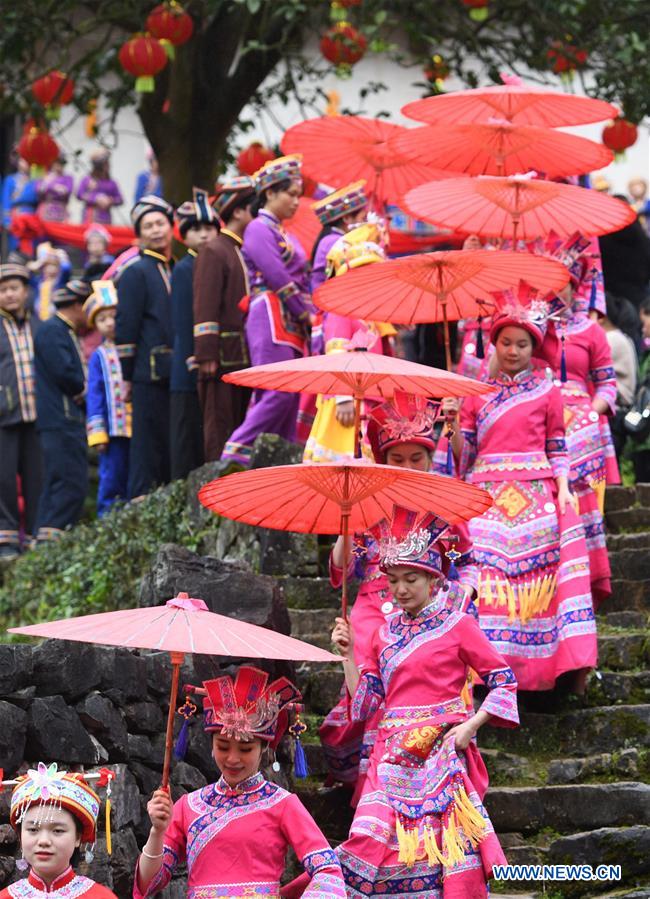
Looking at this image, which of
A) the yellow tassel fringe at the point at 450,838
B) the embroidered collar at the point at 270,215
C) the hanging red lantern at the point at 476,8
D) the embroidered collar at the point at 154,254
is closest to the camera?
the yellow tassel fringe at the point at 450,838

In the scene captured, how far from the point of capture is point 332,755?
6.91m

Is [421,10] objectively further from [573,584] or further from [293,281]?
[573,584]

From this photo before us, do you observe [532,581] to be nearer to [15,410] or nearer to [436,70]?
[436,70]

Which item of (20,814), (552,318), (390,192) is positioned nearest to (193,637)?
(20,814)

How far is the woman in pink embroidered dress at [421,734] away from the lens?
5.92 m

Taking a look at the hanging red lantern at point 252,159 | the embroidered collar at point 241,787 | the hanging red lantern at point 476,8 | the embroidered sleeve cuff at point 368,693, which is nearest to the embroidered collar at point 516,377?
the embroidered sleeve cuff at point 368,693

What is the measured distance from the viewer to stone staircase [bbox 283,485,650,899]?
22.3 feet

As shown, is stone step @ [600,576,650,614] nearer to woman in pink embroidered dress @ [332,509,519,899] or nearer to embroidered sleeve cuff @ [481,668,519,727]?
woman in pink embroidered dress @ [332,509,519,899]

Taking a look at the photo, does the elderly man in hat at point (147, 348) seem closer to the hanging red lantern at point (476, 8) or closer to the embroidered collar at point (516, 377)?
the hanging red lantern at point (476, 8)

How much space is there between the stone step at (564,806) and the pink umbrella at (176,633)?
1885mm

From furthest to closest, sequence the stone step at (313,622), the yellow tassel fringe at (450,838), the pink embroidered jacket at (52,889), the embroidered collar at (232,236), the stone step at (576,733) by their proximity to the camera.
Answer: the embroidered collar at (232,236) → the stone step at (313,622) → the stone step at (576,733) → the yellow tassel fringe at (450,838) → the pink embroidered jacket at (52,889)

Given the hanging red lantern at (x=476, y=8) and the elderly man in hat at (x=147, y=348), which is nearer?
the hanging red lantern at (x=476, y=8)

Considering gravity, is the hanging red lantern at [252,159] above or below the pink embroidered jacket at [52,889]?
above

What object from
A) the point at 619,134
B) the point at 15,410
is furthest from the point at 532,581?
the point at 15,410
